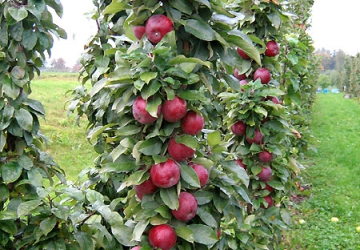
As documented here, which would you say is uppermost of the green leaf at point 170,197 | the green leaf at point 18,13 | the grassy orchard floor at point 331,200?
the green leaf at point 18,13

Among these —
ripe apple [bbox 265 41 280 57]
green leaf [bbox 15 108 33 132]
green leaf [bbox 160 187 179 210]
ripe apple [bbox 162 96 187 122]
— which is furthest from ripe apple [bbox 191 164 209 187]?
ripe apple [bbox 265 41 280 57]

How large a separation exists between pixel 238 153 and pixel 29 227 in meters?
1.33

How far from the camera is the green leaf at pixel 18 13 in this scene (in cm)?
170

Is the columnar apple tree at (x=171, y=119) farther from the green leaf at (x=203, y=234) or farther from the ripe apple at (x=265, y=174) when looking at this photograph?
the ripe apple at (x=265, y=174)

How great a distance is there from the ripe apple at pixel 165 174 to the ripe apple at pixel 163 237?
0.50ft

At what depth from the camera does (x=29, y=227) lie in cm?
178

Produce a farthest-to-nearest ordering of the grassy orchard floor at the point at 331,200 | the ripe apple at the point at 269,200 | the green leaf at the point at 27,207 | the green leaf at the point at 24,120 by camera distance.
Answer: the grassy orchard floor at the point at 331,200, the ripe apple at the point at 269,200, the green leaf at the point at 24,120, the green leaf at the point at 27,207

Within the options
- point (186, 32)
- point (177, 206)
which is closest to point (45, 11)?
point (186, 32)

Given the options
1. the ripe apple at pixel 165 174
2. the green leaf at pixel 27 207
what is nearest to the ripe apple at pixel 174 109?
the ripe apple at pixel 165 174

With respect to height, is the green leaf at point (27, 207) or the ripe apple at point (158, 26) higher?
the ripe apple at point (158, 26)

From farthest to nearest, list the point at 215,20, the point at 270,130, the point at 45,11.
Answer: the point at 270,130 < the point at 45,11 < the point at 215,20

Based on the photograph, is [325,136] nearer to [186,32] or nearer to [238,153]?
[238,153]

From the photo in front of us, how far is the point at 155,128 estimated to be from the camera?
1286 mm

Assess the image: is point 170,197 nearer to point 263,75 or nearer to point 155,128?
point 155,128
